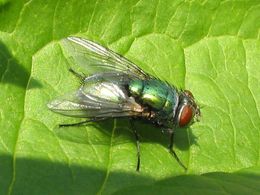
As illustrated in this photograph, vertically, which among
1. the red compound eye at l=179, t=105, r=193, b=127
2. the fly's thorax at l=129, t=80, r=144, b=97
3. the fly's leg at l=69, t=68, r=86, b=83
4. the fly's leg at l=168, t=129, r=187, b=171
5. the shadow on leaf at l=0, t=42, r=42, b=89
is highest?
the shadow on leaf at l=0, t=42, r=42, b=89

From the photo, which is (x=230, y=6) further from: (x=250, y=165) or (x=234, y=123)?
(x=250, y=165)

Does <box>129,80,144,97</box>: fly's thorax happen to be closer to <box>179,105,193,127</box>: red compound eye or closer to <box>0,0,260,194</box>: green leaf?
<box>0,0,260,194</box>: green leaf

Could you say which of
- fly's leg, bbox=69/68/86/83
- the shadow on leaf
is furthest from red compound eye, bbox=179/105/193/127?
the shadow on leaf

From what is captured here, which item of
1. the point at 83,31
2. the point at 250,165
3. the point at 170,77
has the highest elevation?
the point at 83,31

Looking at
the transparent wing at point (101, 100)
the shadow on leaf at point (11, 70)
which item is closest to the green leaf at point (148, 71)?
the shadow on leaf at point (11, 70)

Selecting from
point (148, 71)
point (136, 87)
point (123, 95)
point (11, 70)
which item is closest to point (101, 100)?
point (123, 95)

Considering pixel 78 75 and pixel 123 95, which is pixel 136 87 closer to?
pixel 123 95

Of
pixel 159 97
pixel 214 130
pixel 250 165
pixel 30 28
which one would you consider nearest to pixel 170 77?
pixel 159 97
